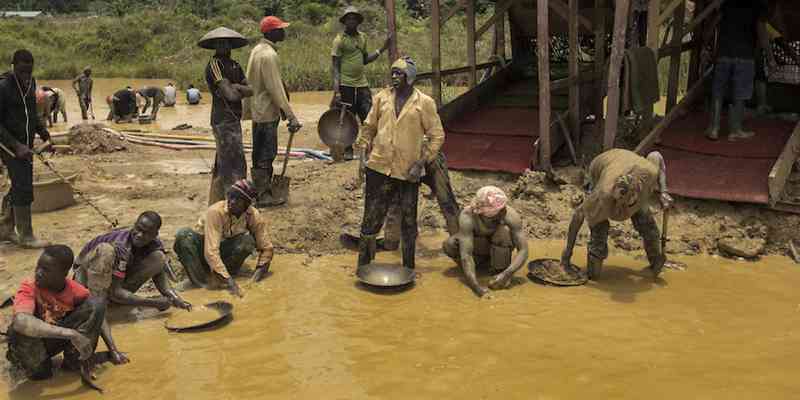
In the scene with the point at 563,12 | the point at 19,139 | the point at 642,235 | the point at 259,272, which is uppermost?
the point at 563,12

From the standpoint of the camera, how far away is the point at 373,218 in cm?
536

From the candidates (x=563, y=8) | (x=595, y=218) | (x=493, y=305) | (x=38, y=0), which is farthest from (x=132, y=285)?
(x=38, y=0)

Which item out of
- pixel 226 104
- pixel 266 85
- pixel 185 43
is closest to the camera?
pixel 226 104

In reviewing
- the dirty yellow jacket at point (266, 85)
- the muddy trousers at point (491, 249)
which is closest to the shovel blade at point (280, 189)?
the dirty yellow jacket at point (266, 85)

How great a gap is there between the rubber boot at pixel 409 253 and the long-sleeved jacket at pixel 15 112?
11.1ft

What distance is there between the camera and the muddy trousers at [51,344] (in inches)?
139

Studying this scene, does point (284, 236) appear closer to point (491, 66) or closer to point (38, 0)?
point (491, 66)

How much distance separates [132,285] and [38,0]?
196 feet

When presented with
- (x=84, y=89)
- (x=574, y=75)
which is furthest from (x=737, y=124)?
(x=84, y=89)

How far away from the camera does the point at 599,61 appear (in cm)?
804

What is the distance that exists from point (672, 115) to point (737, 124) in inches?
28.7

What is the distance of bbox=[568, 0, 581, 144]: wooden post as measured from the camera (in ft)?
24.5

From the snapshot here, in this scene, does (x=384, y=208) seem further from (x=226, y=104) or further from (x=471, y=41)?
(x=471, y=41)

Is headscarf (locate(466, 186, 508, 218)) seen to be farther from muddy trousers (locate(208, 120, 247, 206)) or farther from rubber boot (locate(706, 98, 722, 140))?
rubber boot (locate(706, 98, 722, 140))
